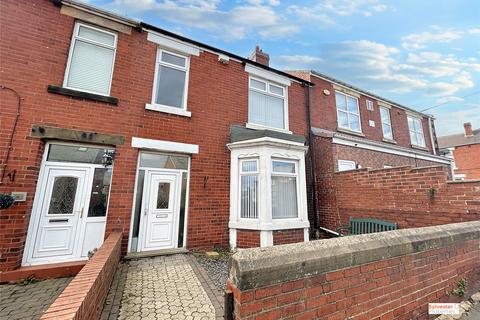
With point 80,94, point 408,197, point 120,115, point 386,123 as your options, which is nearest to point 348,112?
point 386,123

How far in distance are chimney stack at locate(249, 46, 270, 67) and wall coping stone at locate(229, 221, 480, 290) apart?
8790mm

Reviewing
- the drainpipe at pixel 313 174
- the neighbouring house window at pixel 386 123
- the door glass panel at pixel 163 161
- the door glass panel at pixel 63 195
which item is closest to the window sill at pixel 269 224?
the drainpipe at pixel 313 174

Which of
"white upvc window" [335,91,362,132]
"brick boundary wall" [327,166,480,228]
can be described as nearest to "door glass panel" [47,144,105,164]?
"brick boundary wall" [327,166,480,228]

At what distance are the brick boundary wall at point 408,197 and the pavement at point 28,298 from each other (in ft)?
25.3

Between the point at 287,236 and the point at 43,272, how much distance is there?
19.1ft

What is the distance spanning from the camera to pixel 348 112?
1123 cm

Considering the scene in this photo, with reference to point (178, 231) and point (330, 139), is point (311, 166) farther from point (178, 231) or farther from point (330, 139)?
point (178, 231)

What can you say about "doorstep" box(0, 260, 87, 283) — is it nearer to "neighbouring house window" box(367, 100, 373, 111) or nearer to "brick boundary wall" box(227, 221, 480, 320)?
"brick boundary wall" box(227, 221, 480, 320)

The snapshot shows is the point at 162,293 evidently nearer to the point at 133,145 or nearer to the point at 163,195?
the point at 163,195

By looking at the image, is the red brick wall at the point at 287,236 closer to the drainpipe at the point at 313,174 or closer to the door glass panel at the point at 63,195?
the drainpipe at the point at 313,174

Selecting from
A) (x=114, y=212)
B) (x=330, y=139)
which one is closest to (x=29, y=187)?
(x=114, y=212)

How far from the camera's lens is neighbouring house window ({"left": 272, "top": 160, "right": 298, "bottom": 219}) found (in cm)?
655

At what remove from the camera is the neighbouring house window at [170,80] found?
21.1ft

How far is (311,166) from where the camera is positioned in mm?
8695
